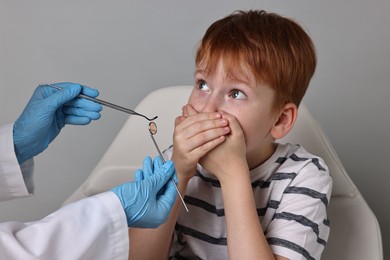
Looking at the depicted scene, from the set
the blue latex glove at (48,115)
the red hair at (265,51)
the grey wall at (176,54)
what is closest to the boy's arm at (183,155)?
the red hair at (265,51)

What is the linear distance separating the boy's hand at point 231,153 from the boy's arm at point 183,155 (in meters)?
0.02

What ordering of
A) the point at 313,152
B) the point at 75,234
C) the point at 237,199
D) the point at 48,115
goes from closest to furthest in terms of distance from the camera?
the point at 75,234 < the point at 237,199 < the point at 48,115 < the point at 313,152

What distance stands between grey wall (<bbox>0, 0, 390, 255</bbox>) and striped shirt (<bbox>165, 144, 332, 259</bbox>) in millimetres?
877

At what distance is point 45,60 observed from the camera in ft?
7.53

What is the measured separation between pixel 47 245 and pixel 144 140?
0.75 m

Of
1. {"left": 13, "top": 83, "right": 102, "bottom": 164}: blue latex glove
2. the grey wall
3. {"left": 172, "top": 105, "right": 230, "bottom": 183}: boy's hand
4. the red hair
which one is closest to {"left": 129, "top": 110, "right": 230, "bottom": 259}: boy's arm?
{"left": 172, "top": 105, "right": 230, "bottom": 183}: boy's hand

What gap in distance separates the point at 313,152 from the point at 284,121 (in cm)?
30

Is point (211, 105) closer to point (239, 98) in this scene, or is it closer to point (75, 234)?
point (239, 98)

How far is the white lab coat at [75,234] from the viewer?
1046 millimetres

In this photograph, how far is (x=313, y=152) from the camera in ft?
5.42

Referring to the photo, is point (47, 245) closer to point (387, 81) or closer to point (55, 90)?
point (55, 90)

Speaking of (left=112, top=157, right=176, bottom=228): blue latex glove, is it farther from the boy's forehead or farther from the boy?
the boy's forehead

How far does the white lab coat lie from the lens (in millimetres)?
1046

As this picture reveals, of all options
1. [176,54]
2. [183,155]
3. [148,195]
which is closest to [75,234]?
[148,195]
